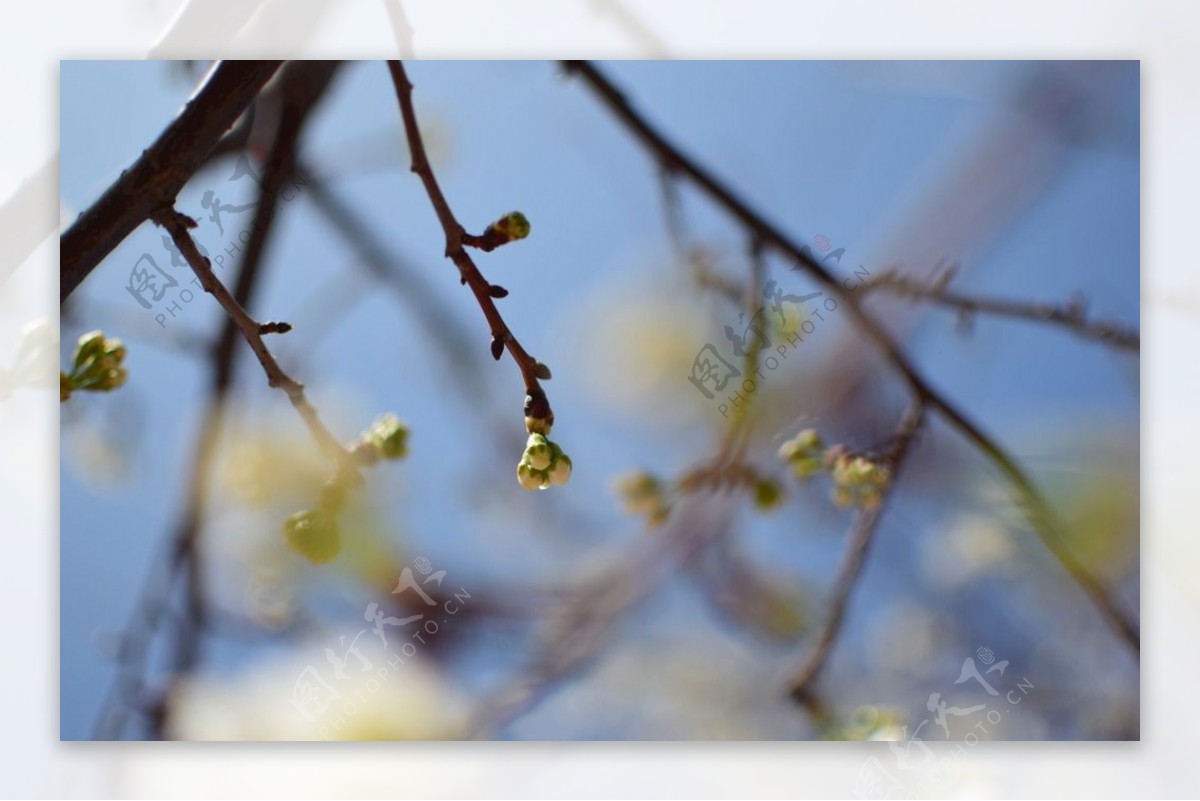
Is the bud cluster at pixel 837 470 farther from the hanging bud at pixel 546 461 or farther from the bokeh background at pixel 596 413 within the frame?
the hanging bud at pixel 546 461

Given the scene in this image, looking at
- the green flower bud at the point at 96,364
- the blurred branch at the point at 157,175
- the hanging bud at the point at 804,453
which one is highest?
the blurred branch at the point at 157,175

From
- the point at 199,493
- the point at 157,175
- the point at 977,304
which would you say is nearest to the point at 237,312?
the point at 157,175

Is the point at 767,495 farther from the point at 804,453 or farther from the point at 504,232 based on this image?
the point at 504,232

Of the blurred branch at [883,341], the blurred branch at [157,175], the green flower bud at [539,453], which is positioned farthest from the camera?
the blurred branch at [883,341]

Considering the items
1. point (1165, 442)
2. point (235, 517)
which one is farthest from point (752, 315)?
point (235, 517)

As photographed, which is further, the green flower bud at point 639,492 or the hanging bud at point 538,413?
the green flower bud at point 639,492

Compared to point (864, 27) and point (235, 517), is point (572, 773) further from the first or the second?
point (864, 27)

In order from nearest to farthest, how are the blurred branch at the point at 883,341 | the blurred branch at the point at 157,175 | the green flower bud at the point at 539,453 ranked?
the green flower bud at the point at 539,453
the blurred branch at the point at 157,175
the blurred branch at the point at 883,341

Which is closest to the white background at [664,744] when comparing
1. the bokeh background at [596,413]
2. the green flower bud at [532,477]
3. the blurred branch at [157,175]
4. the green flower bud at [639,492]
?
the bokeh background at [596,413]
